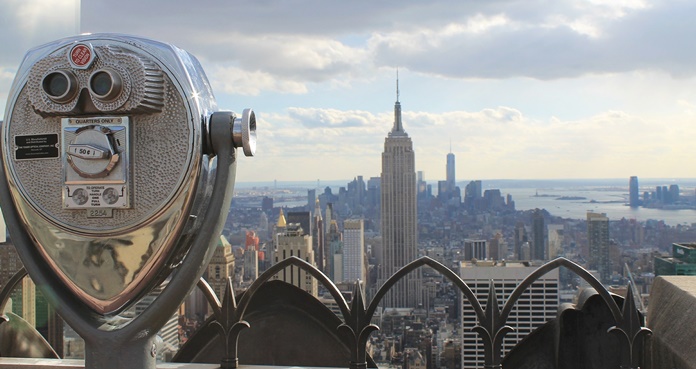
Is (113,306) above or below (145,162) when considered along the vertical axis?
below

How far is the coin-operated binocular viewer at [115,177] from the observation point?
193cm

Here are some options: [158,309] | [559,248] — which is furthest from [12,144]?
[559,248]

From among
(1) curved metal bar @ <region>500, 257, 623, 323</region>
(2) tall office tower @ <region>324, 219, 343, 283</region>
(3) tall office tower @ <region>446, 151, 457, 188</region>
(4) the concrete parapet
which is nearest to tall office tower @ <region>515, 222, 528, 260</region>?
(2) tall office tower @ <region>324, 219, 343, 283</region>

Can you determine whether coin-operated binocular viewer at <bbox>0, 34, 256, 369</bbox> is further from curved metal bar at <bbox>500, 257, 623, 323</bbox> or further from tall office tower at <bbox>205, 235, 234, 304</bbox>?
curved metal bar at <bbox>500, 257, 623, 323</bbox>

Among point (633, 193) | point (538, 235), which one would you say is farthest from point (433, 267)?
point (538, 235)

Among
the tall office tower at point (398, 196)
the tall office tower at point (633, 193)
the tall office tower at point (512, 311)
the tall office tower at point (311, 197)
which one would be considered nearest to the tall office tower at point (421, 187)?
the tall office tower at point (398, 196)

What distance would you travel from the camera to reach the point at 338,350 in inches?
109

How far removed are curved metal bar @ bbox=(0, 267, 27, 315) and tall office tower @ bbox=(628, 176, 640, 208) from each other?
1479 cm

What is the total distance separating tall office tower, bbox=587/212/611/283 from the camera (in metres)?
9.36

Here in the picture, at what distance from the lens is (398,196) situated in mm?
52781

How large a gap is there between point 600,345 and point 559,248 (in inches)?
475

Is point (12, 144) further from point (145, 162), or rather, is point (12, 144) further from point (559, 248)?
point (559, 248)

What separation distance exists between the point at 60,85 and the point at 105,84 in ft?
0.46

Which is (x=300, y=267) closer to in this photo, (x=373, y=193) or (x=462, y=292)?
(x=462, y=292)
